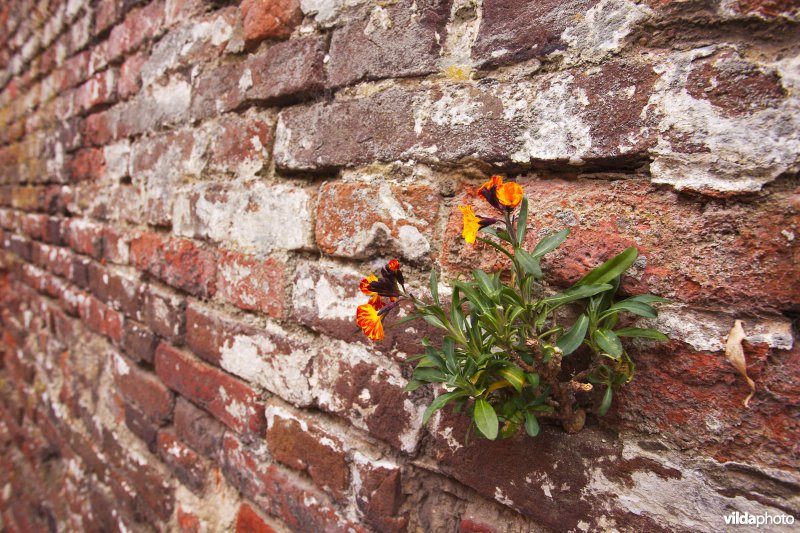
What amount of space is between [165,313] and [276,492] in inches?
25.7

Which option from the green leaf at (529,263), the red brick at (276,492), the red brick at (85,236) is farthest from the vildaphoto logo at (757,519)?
the red brick at (85,236)

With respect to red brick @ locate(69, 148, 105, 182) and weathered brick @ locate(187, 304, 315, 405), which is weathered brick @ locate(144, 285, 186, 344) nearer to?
weathered brick @ locate(187, 304, 315, 405)

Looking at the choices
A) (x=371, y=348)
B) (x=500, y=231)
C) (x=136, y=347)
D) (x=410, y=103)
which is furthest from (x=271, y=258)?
(x=136, y=347)

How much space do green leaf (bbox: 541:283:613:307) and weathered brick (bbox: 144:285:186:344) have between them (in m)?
1.08

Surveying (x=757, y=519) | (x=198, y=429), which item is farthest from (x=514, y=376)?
(x=198, y=429)

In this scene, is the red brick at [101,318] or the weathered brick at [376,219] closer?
the weathered brick at [376,219]

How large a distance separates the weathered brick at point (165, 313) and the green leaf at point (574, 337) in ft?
3.58

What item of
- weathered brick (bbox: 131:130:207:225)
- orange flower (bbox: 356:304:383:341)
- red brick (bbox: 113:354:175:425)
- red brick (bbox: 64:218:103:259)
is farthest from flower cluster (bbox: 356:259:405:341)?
red brick (bbox: 64:218:103:259)

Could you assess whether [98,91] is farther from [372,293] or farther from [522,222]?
[522,222]

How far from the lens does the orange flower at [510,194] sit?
0.53 metres

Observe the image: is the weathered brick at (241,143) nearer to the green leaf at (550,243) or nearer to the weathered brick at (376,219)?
the weathered brick at (376,219)

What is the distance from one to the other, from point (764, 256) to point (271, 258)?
0.85 meters

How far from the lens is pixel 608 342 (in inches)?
20.5

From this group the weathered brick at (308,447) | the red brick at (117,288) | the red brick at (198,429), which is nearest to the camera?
the weathered brick at (308,447)
